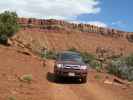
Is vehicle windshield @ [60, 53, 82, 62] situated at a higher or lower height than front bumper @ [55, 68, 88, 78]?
higher

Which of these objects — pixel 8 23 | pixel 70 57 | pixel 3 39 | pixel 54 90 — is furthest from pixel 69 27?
→ pixel 54 90

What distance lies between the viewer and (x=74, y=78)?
72.2ft

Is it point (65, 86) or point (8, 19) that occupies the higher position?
point (8, 19)

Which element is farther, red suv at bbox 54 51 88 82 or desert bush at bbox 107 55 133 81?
desert bush at bbox 107 55 133 81

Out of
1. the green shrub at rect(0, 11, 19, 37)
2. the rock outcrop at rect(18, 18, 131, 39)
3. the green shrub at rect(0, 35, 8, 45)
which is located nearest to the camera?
the green shrub at rect(0, 35, 8, 45)

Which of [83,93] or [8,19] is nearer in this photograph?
[83,93]

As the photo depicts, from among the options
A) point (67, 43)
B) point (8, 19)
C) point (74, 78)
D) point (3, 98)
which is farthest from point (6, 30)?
point (67, 43)

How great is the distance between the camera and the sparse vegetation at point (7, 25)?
5172 centimetres

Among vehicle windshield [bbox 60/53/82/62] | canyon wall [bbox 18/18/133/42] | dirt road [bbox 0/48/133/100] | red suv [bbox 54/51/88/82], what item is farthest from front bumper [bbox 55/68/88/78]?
canyon wall [bbox 18/18/133/42]

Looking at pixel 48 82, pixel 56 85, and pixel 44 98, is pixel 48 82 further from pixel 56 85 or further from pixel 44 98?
pixel 44 98

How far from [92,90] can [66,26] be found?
128 meters

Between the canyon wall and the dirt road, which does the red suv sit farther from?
the canyon wall

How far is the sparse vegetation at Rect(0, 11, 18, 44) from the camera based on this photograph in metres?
51.7

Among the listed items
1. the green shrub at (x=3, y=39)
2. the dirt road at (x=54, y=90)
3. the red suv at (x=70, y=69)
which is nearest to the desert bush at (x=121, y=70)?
the dirt road at (x=54, y=90)
